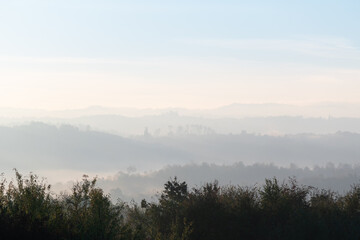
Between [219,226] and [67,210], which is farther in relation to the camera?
[219,226]

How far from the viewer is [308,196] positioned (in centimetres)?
7356

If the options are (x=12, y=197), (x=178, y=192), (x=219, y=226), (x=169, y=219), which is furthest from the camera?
(x=178, y=192)

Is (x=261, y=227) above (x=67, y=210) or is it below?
below

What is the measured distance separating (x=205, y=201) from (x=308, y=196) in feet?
63.7

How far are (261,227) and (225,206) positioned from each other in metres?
4.83

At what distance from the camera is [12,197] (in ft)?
117

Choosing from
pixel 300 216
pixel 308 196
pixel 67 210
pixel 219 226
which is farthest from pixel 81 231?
pixel 308 196

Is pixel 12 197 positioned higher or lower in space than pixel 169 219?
higher

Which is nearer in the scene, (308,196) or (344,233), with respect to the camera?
(344,233)

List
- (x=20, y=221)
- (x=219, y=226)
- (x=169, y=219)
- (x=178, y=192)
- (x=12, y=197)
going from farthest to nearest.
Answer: (x=178, y=192)
(x=169, y=219)
(x=219, y=226)
(x=12, y=197)
(x=20, y=221)

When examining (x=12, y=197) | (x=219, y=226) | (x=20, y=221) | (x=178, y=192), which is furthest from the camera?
(x=178, y=192)

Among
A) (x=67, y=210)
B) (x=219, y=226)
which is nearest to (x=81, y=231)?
(x=67, y=210)

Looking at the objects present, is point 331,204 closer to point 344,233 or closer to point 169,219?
point 344,233

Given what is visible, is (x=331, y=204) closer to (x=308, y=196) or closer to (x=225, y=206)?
(x=308, y=196)
